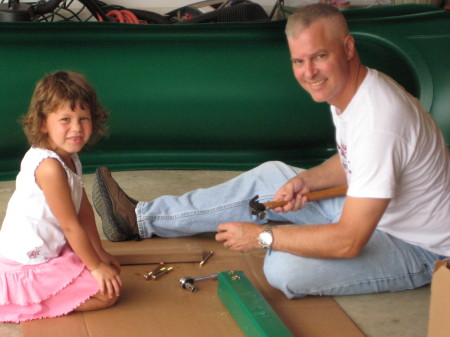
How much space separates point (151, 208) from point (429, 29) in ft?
5.98

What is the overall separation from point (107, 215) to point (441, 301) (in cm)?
136

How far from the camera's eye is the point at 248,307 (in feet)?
6.91

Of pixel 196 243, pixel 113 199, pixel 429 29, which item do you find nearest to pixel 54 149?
pixel 113 199

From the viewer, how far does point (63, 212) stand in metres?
2.05

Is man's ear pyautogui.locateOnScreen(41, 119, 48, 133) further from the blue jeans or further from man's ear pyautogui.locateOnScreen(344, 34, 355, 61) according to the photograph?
man's ear pyautogui.locateOnScreen(344, 34, 355, 61)

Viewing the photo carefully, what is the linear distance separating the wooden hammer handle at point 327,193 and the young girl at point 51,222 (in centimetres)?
75

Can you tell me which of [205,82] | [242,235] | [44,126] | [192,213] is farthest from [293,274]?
[205,82]

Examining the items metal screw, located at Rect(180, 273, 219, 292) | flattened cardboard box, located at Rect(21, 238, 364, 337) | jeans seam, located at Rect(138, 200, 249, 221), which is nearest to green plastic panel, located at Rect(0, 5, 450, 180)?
jeans seam, located at Rect(138, 200, 249, 221)

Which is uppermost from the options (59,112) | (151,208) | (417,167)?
(59,112)

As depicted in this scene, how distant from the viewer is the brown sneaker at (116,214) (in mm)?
2643

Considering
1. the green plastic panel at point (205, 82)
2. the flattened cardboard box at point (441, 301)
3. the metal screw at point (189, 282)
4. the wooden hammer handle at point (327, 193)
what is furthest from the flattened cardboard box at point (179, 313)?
the green plastic panel at point (205, 82)

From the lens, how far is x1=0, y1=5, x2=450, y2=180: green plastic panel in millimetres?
3396

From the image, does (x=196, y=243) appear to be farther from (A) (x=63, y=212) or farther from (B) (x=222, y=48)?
(B) (x=222, y=48)

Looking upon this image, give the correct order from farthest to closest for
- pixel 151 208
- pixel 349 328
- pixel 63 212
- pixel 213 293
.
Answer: pixel 151 208 < pixel 213 293 < pixel 349 328 < pixel 63 212
